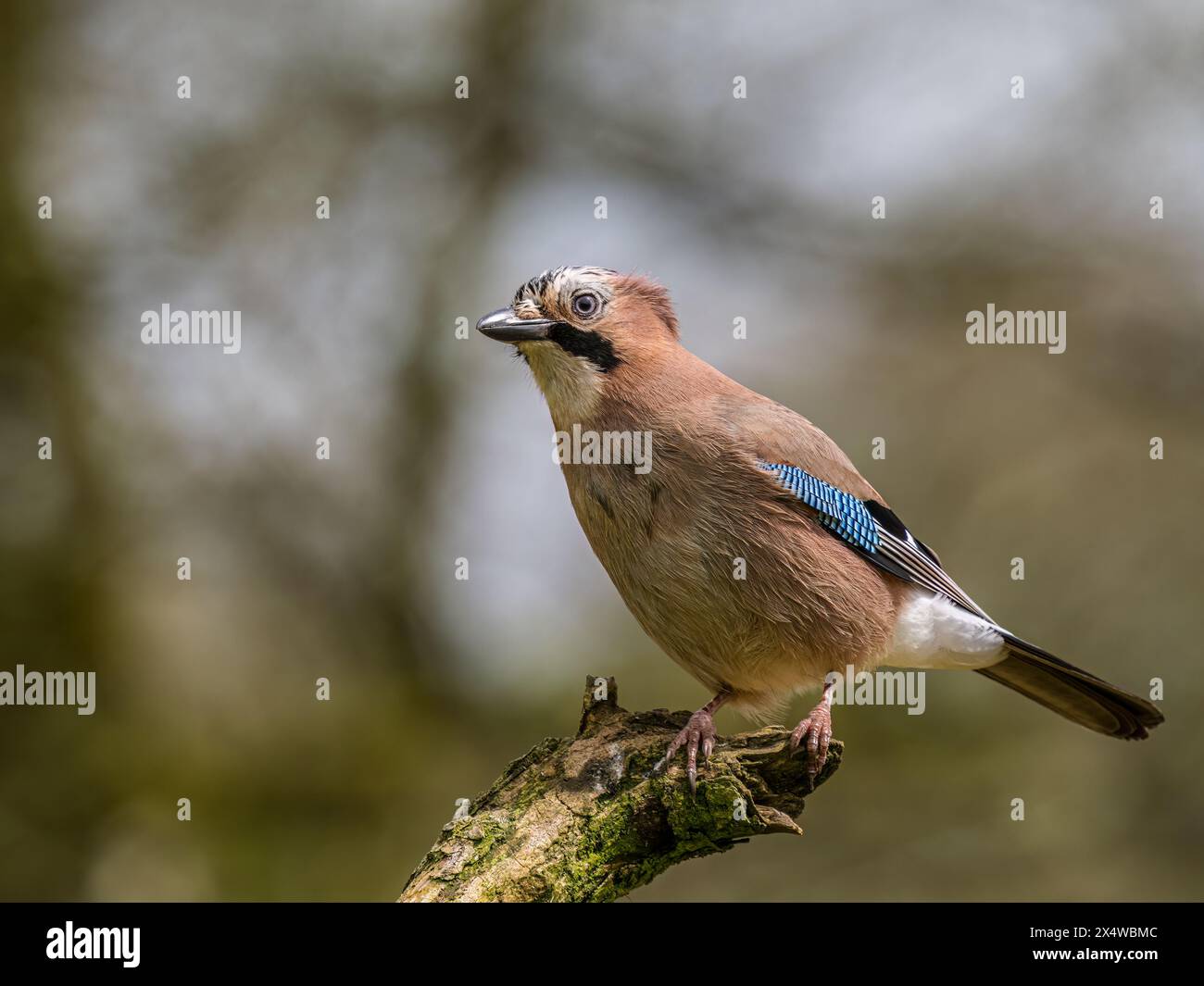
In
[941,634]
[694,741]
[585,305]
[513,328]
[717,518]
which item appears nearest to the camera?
[694,741]

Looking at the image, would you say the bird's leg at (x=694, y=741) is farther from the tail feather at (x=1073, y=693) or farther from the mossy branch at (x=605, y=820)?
the tail feather at (x=1073, y=693)

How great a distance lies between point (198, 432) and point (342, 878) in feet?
12.7

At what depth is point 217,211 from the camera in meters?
10.6

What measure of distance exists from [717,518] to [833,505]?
2.30ft

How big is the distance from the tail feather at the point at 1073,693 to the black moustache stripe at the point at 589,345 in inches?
99.6

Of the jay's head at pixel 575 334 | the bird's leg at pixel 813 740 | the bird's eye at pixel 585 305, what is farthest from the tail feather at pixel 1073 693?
the bird's eye at pixel 585 305

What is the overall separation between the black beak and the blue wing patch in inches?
47.8

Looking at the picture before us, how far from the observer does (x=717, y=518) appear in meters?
5.55

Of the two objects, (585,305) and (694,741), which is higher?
(585,305)

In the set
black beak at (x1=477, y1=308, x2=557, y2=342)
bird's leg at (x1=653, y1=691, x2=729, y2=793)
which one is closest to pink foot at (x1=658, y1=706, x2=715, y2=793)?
→ bird's leg at (x1=653, y1=691, x2=729, y2=793)

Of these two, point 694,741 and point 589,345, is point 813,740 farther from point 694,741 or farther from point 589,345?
point 589,345

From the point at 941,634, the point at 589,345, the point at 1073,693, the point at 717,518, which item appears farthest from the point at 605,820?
the point at 1073,693

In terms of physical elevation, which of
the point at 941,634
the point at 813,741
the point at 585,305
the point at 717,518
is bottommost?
the point at 813,741

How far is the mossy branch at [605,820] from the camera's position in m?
4.75
